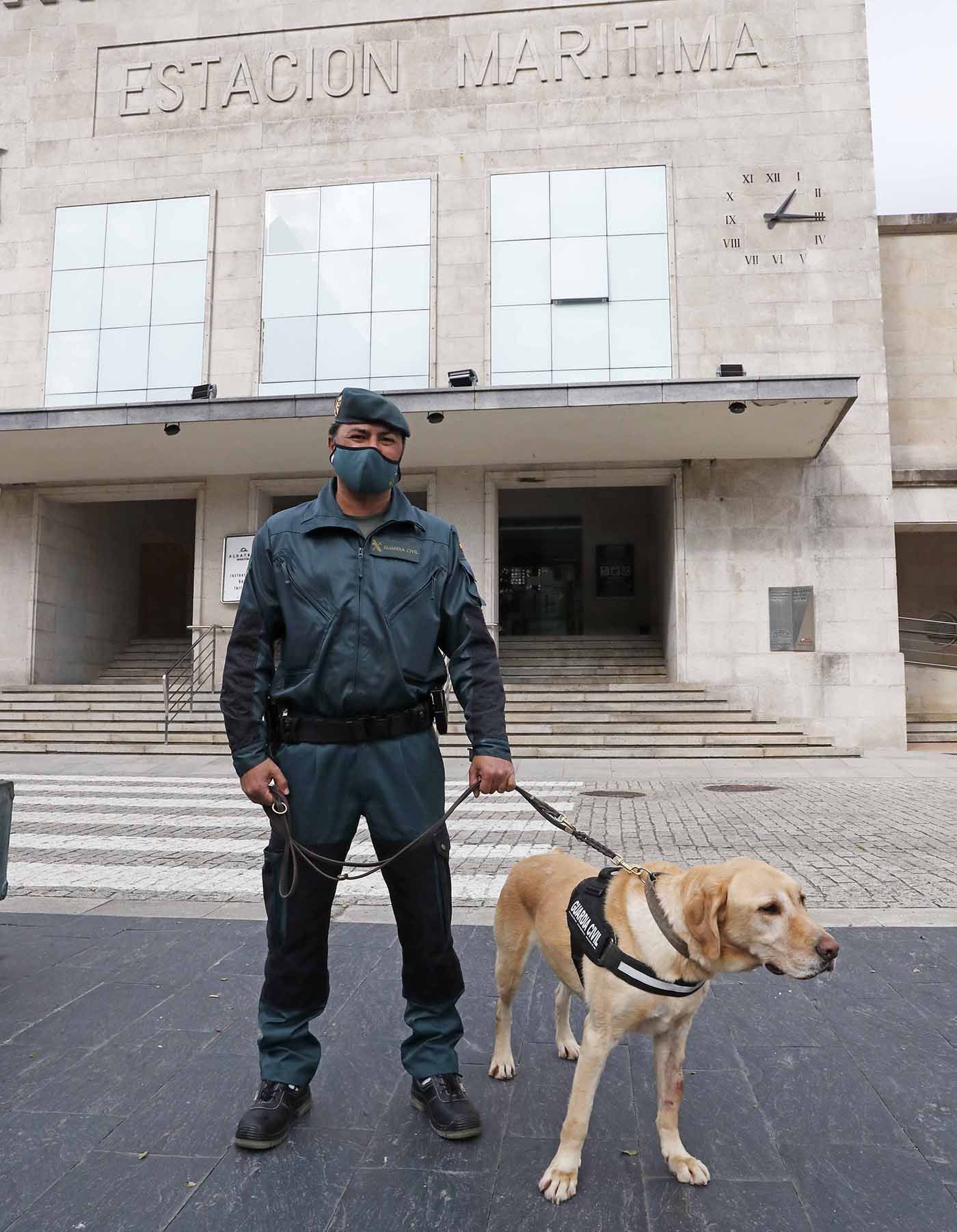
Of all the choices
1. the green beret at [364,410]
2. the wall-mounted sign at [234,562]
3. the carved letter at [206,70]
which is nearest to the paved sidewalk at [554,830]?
the green beret at [364,410]

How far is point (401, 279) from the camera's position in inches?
730

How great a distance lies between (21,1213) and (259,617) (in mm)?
1687

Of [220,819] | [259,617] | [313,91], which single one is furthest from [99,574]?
[259,617]

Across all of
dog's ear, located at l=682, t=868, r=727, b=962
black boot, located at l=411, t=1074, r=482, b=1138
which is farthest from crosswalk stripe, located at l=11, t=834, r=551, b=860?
dog's ear, located at l=682, t=868, r=727, b=962

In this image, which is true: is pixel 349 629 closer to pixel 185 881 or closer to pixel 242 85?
pixel 185 881

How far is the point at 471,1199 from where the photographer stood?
2.28m

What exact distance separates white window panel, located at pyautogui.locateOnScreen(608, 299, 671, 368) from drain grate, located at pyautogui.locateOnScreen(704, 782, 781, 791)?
946cm

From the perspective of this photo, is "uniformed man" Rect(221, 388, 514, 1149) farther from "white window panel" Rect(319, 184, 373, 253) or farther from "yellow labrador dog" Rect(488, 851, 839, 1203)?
"white window panel" Rect(319, 184, 373, 253)

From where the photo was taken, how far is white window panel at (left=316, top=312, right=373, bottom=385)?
1855cm

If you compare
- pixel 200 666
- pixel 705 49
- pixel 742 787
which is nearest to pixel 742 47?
pixel 705 49

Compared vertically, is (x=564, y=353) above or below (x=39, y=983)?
above

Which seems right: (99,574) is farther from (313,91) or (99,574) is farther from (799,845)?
(799,845)

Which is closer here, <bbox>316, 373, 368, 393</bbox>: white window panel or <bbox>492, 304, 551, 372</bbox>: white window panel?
<bbox>492, 304, 551, 372</bbox>: white window panel

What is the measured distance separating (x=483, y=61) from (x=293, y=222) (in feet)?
17.3
